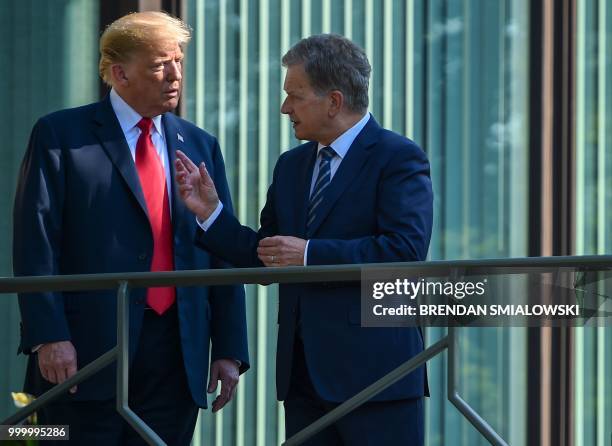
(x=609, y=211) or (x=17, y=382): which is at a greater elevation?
(x=609, y=211)

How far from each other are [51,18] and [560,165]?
7.15 ft

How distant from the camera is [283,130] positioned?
18.1 ft

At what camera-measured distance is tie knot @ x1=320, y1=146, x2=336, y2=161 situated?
147 inches

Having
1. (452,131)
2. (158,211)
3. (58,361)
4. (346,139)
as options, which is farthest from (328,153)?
(452,131)

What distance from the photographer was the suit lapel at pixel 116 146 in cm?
385

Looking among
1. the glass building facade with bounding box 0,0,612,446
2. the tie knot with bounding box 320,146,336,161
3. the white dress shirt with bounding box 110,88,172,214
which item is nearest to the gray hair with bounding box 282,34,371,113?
the tie knot with bounding box 320,146,336,161

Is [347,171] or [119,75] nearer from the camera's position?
[347,171]

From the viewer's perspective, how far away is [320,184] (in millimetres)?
3695

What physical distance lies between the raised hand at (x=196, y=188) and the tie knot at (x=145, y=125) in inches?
8.5

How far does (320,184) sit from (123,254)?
1.91 ft

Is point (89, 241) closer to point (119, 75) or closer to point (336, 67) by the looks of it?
point (119, 75)

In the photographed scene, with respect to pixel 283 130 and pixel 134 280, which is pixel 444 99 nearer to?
pixel 283 130

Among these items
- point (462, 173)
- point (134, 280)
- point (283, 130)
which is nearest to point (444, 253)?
point (462, 173)

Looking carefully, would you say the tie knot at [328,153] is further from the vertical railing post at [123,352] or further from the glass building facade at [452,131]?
the glass building facade at [452,131]
